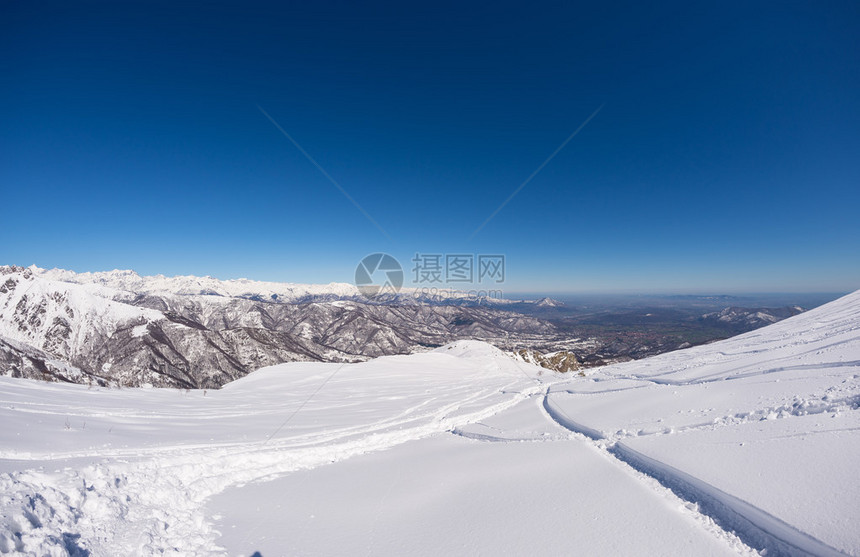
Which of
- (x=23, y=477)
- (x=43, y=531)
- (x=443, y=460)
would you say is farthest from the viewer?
(x=443, y=460)

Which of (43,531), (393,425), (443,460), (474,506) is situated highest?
(43,531)

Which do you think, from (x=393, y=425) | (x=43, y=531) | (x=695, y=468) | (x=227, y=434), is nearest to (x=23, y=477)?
(x=43, y=531)

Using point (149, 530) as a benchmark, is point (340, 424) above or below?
below

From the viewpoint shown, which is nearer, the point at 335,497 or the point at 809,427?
the point at 809,427

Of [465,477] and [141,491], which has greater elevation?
[141,491]

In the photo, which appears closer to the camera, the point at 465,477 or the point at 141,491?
the point at 141,491

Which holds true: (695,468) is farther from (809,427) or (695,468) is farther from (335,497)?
(335,497)

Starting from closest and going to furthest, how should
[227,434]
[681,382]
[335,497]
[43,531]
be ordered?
[43,531], [335,497], [227,434], [681,382]
